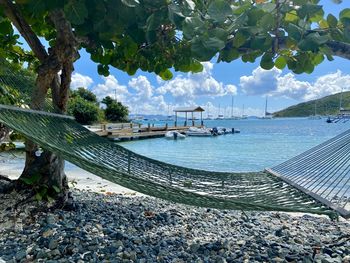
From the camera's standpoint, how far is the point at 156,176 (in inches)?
69.1

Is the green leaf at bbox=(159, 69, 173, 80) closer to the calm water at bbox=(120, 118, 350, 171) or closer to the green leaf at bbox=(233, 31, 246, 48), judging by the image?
the green leaf at bbox=(233, 31, 246, 48)

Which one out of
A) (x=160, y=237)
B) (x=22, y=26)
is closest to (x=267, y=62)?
(x=160, y=237)

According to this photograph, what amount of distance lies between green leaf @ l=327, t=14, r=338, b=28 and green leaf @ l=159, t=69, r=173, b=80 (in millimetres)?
1336

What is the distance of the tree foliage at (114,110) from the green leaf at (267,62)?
69.0 ft

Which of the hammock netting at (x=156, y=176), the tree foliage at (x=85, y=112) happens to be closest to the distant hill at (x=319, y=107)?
the tree foliage at (x=85, y=112)

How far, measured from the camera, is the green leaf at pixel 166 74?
7.71 feet

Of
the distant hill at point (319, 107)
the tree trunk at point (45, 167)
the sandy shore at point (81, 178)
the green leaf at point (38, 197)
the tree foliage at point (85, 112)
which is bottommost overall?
the sandy shore at point (81, 178)

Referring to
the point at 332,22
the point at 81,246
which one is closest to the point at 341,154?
the point at 332,22

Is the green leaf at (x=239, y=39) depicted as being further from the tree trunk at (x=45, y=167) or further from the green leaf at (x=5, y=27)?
the green leaf at (x=5, y=27)

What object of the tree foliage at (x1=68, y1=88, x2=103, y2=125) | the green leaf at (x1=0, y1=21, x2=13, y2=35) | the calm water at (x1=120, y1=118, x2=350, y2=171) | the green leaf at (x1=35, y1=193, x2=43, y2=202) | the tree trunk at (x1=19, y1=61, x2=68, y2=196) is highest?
the green leaf at (x1=0, y1=21, x2=13, y2=35)

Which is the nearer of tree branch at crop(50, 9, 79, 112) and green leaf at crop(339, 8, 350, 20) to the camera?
green leaf at crop(339, 8, 350, 20)

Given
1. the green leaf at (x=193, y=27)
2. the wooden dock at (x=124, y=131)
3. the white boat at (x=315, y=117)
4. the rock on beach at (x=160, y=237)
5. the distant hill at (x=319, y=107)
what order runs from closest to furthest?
the green leaf at (x=193, y=27), the rock on beach at (x=160, y=237), the wooden dock at (x=124, y=131), the distant hill at (x=319, y=107), the white boat at (x=315, y=117)

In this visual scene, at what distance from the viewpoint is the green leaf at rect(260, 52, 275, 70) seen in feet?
4.30

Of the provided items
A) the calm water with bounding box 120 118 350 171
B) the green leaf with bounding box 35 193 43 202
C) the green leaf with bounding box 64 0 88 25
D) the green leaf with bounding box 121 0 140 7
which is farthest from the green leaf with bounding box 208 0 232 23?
the calm water with bounding box 120 118 350 171
